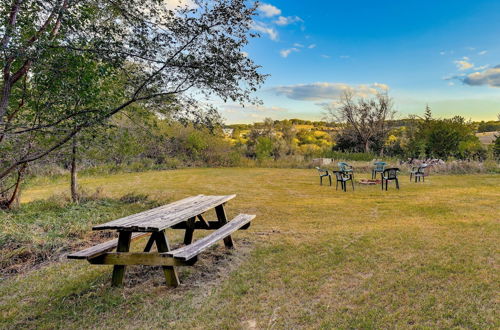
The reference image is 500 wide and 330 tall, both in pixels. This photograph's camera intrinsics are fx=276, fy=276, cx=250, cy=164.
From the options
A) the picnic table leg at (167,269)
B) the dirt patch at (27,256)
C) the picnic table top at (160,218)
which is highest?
the picnic table top at (160,218)

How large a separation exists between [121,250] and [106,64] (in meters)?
2.10

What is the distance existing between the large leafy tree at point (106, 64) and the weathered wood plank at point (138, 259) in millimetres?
1580

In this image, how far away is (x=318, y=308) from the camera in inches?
87.1

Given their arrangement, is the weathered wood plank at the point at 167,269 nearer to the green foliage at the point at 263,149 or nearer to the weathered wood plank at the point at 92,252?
the weathered wood plank at the point at 92,252

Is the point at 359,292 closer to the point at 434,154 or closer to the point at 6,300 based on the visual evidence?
the point at 6,300

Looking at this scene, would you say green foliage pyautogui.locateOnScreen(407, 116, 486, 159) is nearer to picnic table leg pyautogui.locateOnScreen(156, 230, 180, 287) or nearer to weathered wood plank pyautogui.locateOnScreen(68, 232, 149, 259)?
picnic table leg pyautogui.locateOnScreen(156, 230, 180, 287)

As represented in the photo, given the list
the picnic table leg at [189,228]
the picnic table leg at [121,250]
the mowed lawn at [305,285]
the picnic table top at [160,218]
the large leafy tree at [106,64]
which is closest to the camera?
the mowed lawn at [305,285]

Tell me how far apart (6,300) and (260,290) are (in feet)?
7.68

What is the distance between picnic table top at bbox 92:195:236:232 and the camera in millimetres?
2424

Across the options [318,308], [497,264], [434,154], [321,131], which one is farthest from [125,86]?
[321,131]

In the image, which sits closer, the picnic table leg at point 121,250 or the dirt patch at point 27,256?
the picnic table leg at point 121,250

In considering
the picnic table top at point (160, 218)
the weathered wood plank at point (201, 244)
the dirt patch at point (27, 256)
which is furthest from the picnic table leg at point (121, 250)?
the dirt patch at point (27, 256)

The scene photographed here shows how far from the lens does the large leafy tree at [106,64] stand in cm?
300

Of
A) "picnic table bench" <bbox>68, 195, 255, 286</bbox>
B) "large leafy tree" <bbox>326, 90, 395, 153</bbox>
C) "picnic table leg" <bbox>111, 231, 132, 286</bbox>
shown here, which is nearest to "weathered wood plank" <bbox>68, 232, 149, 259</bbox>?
"picnic table bench" <bbox>68, 195, 255, 286</bbox>
